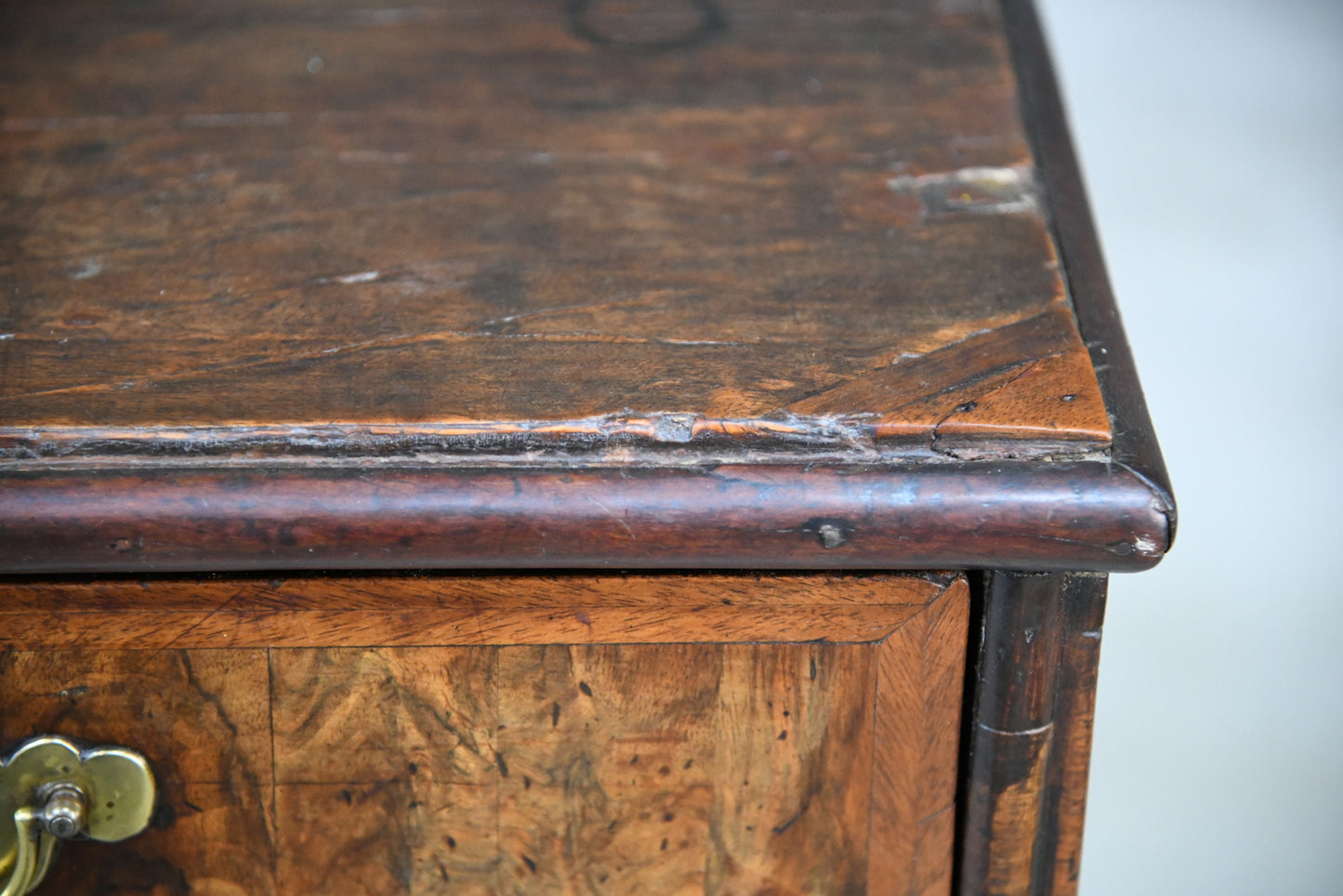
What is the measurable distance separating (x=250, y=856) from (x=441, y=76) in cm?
47

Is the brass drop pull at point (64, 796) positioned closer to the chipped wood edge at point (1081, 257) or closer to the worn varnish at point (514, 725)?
the worn varnish at point (514, 725)

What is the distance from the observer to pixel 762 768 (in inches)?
20.0

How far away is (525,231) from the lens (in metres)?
0.61

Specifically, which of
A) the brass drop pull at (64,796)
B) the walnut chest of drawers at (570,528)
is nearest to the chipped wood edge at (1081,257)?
the walnut chest of drawers at (570,528)

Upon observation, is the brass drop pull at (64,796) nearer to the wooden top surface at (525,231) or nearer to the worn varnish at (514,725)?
the worn varnish at (514,725)

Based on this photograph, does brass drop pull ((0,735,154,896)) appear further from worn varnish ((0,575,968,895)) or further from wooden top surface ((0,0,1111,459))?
wooden top surface ((0,0,1111,459))

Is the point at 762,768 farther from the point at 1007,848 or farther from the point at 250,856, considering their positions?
the point at 250,856

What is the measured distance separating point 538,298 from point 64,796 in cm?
28

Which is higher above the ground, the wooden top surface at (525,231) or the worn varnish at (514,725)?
the wooden top surface at (525,231)

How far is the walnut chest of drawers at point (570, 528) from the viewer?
0.44 metres

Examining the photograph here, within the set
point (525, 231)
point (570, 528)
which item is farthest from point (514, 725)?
point (525, 231)

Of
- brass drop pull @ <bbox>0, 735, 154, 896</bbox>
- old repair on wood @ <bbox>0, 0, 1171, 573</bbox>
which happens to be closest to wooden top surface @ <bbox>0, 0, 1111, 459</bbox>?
old repair on wood @ <bbox>0, 0, 1171, 573</bbox>

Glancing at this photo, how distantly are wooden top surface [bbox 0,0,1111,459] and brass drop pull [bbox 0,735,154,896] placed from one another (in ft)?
0.41

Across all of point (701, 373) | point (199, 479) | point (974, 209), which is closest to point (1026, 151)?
point (974, 209)
